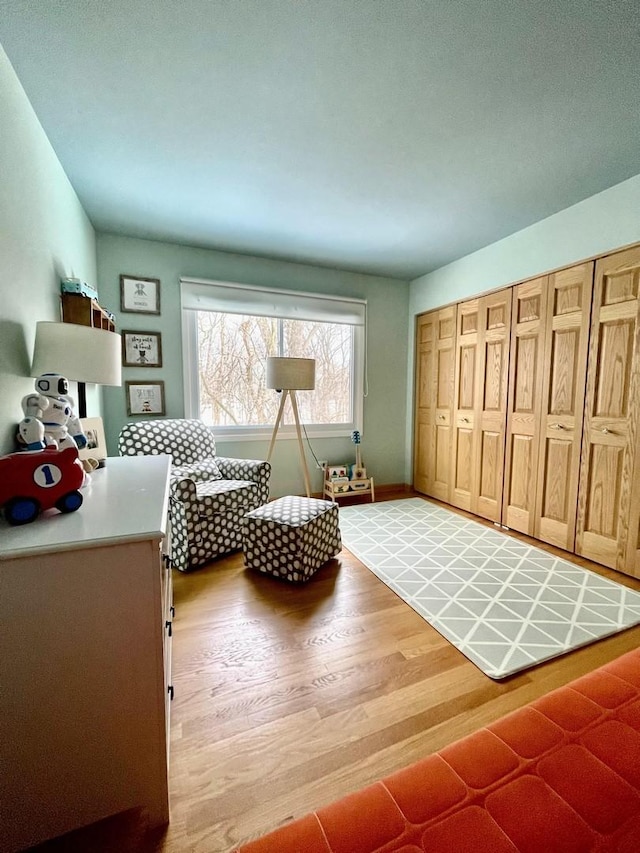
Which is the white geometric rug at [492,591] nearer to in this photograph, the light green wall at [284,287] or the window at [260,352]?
the light green wall at [284,287]

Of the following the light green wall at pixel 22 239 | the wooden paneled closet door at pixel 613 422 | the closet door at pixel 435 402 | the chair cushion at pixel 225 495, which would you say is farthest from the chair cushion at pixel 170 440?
the wooden paneled closet door at pixel 613 422

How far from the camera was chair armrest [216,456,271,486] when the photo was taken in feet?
8.99

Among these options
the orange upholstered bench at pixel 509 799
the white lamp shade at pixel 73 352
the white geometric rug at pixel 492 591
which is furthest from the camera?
the white geometric rug at pixel 492 591

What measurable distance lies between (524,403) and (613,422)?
0.65m

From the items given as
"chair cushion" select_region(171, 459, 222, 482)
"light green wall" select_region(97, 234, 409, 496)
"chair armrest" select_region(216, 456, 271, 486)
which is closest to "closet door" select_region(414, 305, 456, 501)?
"light green wall" select_region(97, 234, 409, 496)

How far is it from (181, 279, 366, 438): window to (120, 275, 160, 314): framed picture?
0.79 ft

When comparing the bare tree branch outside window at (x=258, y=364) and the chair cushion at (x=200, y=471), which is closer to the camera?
the chair cushion at (x=200, y=471)

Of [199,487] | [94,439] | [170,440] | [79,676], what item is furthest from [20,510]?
[170,440]

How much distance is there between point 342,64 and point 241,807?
255 centimetres

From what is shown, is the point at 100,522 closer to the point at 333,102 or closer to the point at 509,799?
the point at 509,799

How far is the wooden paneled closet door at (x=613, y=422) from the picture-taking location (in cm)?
221

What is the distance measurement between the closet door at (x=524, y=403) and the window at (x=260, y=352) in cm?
154

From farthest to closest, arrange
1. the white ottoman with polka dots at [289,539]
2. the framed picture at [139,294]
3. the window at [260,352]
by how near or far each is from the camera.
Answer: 1. the window at [260,352]
2. the framed picture at [139,294]
3. the white ottoman with polka dots at [289,539]

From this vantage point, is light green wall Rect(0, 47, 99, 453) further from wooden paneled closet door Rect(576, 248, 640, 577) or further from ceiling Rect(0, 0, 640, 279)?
wooden paneled closet door Rect(576, 248, 640, 577)
